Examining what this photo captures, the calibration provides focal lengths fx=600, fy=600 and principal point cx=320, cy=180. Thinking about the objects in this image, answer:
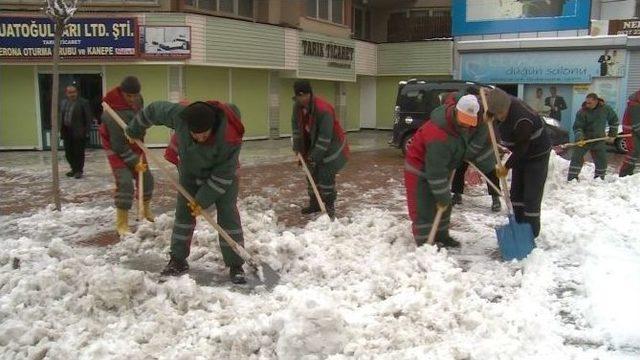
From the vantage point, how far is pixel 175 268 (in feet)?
17.1

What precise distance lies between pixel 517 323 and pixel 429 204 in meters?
1.84

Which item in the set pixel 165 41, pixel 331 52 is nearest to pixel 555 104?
pixel 331 52

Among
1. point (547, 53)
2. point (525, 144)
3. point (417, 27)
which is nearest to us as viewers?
point (525, 144)

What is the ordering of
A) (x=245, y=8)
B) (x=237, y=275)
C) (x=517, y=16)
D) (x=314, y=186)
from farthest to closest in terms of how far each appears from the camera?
(x=517, y=16), (x=245, y=8), (x=314, y=186), (x=237, y=275)

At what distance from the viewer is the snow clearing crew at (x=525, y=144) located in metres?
5.50

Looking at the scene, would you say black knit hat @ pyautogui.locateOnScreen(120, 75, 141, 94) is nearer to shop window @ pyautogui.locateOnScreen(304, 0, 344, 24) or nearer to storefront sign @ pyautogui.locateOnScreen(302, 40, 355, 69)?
storefront sign @ pyautogui.locateOnScreen(302, 40, 355, 69)

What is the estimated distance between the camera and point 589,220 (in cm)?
675

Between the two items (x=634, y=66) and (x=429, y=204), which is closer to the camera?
(x=429, y=204)

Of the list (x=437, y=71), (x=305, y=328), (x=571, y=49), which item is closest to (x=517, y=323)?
(x=305, y=328)

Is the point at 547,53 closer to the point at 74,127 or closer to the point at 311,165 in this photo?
the point at 311,165

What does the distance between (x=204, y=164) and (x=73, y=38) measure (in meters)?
11.4

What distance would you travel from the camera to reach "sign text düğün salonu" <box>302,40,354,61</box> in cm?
1903

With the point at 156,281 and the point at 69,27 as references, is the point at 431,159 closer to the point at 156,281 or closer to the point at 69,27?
the point at 156,281

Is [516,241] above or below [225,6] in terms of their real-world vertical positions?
below
